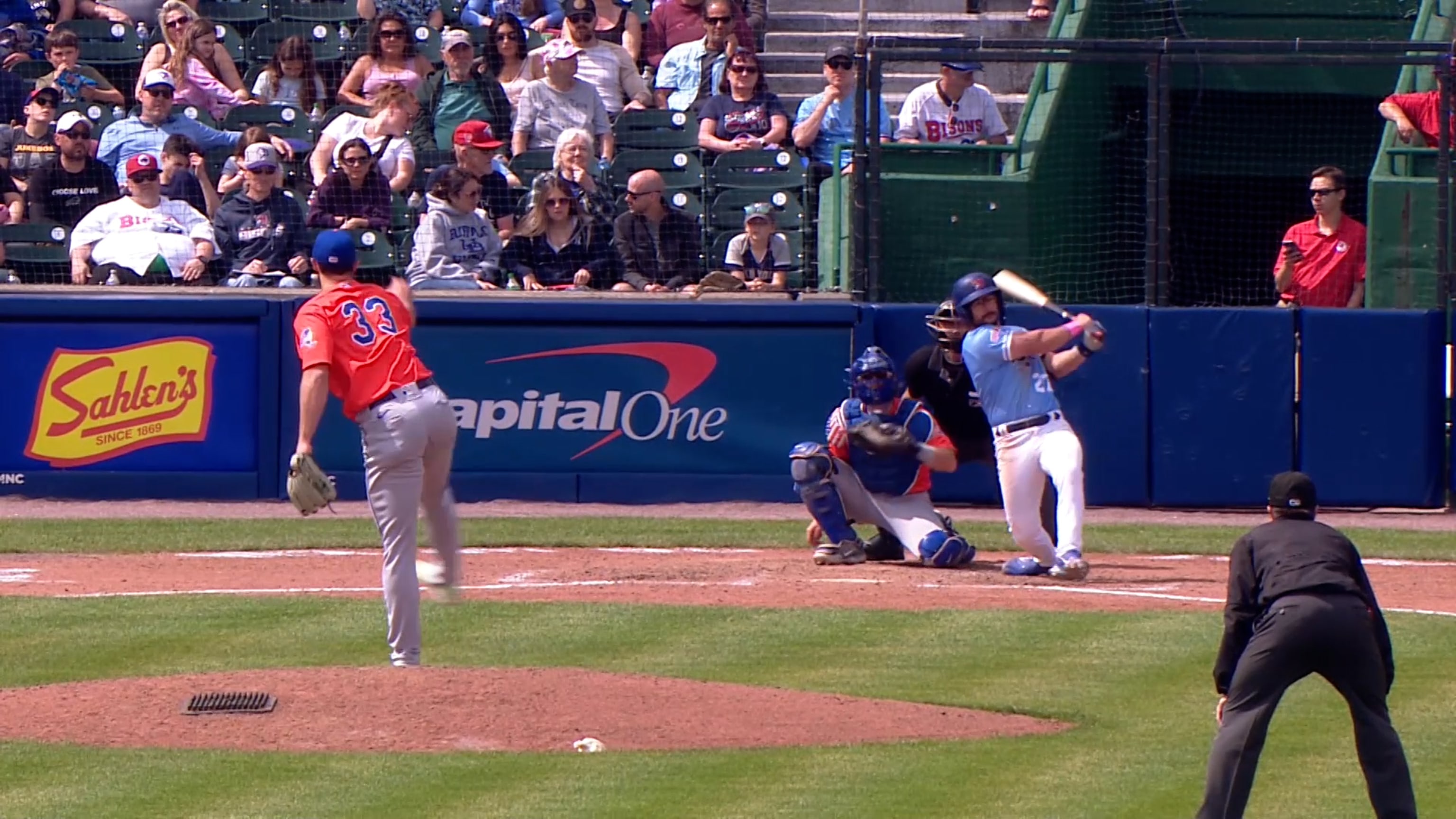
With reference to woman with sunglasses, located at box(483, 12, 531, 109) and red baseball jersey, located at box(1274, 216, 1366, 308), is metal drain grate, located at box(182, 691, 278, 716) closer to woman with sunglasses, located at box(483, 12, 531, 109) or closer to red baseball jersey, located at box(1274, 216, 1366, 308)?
red baseball jersey, located at box(1274, 216, 1366, 308)

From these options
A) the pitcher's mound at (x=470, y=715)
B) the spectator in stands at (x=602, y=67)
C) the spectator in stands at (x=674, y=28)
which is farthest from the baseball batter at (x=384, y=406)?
the spectator in stands at (x=674, y=28)

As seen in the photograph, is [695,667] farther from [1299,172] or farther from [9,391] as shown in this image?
[1299,172]

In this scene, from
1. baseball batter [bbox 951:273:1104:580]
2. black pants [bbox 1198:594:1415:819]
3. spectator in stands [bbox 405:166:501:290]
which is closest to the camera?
black pants [bbox 1198:594:1415:819]

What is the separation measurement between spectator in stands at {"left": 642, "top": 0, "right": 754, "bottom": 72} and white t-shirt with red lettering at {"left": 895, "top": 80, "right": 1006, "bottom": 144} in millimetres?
2002

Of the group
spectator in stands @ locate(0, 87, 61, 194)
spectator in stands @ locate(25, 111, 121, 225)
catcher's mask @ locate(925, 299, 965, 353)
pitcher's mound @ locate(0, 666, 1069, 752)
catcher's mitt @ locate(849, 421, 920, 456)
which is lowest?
pitcher's mound @ locate(0, 666, 1069, 752)

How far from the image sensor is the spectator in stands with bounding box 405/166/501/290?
1488 centimetres

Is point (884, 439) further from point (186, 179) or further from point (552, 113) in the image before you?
point (186, 179)

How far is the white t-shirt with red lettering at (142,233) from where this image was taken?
1520cm

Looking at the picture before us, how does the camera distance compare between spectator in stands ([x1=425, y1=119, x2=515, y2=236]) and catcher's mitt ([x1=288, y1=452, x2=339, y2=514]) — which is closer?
catcher's mitt ([x1=288, y1=452, x2=339, y2=514])

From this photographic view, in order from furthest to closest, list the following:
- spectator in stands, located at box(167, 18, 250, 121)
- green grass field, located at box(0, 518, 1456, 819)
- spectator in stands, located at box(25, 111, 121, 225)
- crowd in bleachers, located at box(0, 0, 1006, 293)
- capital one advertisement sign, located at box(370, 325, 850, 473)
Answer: spectator in stands, located at box(167, 18, 250, 121)
spectator in stands, located at box(25, 111, 121, 225)
crowd in bleachers, located at box(0, 0, 1006, 293)
capital one advertisement sign, located at box(370, 325, 850, 473)
green grass field, located at box(0, 518, 1456, 819)

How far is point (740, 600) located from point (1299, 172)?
7.89 meters

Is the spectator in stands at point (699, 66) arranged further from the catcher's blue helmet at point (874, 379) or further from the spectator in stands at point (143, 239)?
the catcher's blue helmet at point (874, 379)

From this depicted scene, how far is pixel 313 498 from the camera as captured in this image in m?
8.73

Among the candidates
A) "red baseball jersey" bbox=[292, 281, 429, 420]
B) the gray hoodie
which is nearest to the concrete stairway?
the gray hoodie
